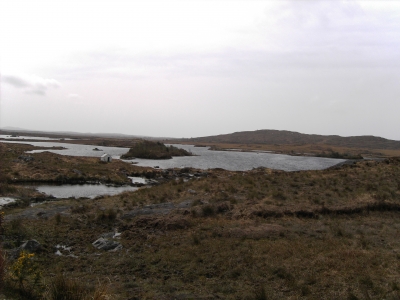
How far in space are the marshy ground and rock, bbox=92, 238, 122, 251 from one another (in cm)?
34

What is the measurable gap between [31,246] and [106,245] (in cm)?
271

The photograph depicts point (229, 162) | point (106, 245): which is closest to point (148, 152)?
point (229, 162)

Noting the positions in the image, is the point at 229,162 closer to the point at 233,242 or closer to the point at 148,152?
the point at 148,152

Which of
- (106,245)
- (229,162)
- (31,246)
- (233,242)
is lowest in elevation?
(229,162)

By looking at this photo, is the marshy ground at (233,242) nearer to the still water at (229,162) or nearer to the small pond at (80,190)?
the small pond at (80,190)

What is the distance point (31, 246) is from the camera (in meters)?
10.7

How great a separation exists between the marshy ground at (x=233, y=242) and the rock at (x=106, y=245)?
0.34 meters

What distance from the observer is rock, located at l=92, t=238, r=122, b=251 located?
37.3ft

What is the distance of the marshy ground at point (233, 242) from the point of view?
758 cm

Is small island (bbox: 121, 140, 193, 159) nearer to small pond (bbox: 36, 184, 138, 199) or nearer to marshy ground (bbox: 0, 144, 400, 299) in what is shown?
small pond (bbox: 36, 184, 138, 199)

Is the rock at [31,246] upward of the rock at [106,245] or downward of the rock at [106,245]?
upward

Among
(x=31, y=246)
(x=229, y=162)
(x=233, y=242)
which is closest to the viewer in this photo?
(x=31, y=246)

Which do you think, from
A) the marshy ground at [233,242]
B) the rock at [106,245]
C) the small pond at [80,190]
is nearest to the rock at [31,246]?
the marshy ground at [233,242]

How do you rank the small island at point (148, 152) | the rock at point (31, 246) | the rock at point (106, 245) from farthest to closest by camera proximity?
the small island at point (148, 152), the rock at point (106, 245), the rock at point (31, 246)
